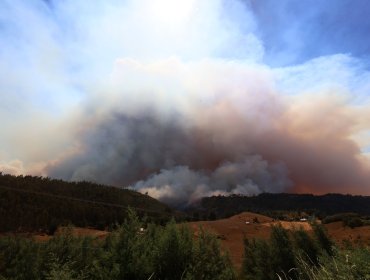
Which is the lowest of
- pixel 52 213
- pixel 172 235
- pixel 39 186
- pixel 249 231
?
pixel 172 235

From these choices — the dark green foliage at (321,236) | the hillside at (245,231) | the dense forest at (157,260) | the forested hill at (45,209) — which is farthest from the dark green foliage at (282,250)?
the forested hill at (45,209)

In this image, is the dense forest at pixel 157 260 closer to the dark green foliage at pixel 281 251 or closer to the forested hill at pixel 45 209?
the dark green foliage at pixel 281 251

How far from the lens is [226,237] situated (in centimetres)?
6712

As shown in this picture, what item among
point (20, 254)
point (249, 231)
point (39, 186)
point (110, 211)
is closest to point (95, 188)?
point (39, 186)

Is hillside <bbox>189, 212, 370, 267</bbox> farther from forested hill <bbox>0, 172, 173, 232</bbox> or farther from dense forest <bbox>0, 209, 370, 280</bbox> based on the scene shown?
dense forest <bbox>0, 209, 370, 280</bbox>

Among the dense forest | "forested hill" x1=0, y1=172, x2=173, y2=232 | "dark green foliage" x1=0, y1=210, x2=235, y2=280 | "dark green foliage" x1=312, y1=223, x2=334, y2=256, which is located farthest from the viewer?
"forested hill" x1=0, y1=172, x2=173, y2=232

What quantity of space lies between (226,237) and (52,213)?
4367cm

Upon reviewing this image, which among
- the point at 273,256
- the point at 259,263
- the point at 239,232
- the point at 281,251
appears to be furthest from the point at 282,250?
the point at 239,232

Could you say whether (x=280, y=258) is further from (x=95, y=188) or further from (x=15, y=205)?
(x=95, y=188)

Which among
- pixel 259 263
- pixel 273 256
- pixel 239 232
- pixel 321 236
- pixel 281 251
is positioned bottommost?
pixel 259 263

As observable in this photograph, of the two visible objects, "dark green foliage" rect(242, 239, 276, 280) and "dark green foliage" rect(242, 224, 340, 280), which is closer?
"dark green foliage" rect(242, 239, 276, 280)

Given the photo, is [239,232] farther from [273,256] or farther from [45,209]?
[45,209]

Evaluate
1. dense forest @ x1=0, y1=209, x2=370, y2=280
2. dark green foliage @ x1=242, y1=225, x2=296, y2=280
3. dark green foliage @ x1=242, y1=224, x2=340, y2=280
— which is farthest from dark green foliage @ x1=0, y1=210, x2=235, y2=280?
dark green foliage @ x1=242, y1=224, x2=340, y2=280

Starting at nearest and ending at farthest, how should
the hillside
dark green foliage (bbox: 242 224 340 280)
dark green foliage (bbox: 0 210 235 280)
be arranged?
dark green foliage (bbox: 0 210 235 280) < dark green foliage (bbox: 242 224 340 280) < the hillside
